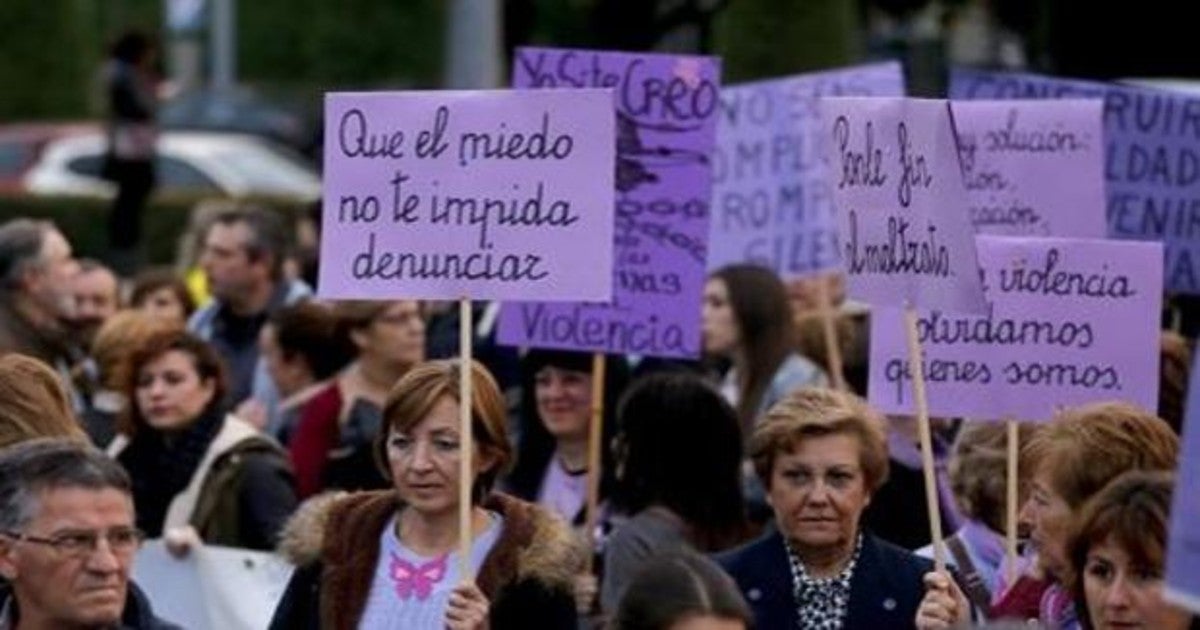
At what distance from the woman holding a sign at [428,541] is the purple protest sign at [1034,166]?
254 cm

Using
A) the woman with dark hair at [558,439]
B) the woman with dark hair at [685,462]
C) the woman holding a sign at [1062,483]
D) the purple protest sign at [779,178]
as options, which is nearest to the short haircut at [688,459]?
the woman with dark hair at [685,462]

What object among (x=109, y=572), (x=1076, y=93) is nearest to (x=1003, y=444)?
(x=109, y=572)

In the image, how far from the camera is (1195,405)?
5.64m

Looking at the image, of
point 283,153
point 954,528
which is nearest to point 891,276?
point 954,528

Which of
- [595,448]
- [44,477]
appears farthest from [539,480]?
[44,477]

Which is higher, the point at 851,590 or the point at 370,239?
the point at 370,239

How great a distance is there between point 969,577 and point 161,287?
6.54 metres

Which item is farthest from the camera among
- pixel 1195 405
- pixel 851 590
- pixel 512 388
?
pixel 512 388

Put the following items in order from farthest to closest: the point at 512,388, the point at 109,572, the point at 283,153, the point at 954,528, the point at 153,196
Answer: the point at 283,153
the point at 153,196
the point at 512,388
the point at 954,528
the point at 109,572

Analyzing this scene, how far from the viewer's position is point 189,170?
3038 centimetres

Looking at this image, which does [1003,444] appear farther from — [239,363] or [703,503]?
[239,363]

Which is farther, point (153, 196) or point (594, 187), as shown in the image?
point (153, 196)

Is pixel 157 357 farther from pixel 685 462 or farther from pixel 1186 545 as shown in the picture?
pixel 1186 545

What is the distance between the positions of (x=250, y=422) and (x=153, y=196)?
1504 centimetres
